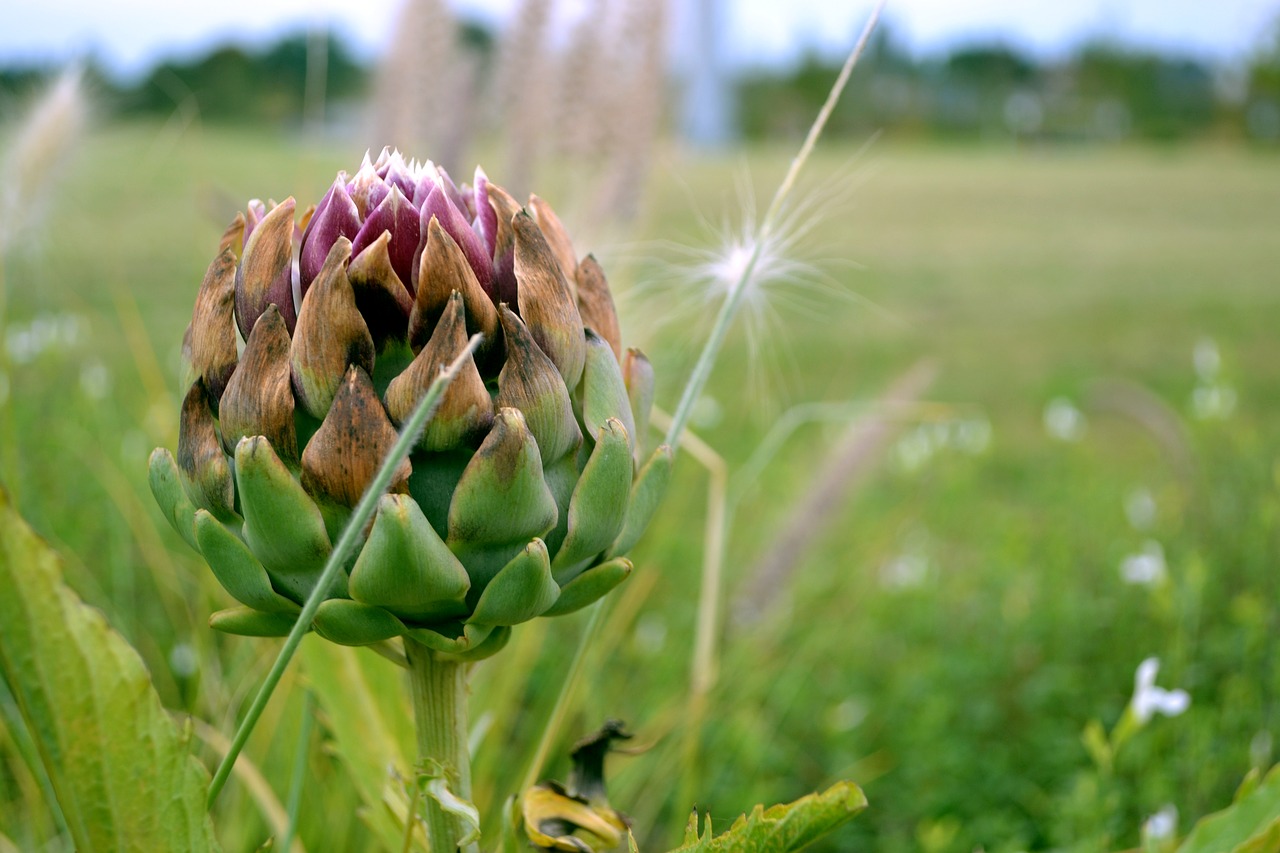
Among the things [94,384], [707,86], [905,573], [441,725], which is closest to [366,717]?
[441,725]

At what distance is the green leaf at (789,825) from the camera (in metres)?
0.40

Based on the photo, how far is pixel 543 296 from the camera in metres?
0.42

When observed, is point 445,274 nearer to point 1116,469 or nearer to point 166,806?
point 166,806

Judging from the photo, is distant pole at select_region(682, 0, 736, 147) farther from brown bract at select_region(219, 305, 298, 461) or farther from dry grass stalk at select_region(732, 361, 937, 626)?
brown bract at select_region(219, 305, 298, 461)

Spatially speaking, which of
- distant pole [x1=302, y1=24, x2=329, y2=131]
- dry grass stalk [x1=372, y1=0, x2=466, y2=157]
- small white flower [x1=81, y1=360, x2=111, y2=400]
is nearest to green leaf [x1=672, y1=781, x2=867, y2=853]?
distant pole [x1=302, y1=24, x2=329, y2=131]

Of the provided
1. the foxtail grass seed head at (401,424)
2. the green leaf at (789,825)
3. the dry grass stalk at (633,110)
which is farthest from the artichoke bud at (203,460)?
the dry grass stalk at (633,110)

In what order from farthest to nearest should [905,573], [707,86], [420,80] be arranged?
[707,86] → [905,573] → [420,80]

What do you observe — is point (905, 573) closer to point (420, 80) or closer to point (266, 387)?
point (420, 80)

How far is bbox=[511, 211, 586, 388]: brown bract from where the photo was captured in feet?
1.36

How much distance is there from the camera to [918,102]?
18344 millimetres

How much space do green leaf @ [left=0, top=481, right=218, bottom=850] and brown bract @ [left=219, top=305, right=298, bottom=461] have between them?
81 millimetres

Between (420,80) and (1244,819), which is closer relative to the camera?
(1244,819)

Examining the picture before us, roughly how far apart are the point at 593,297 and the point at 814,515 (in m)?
0.72

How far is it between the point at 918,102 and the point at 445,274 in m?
19.4
